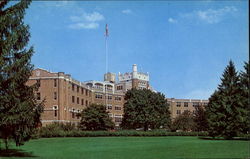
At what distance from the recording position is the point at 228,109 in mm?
52469

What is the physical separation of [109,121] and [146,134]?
8.22 meters

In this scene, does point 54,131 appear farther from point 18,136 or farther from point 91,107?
point 18,136

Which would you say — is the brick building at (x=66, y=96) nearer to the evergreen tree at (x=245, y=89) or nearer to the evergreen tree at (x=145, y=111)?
the evergreen tree at (x=145, y=111)

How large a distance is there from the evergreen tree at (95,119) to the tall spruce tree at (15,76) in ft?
145

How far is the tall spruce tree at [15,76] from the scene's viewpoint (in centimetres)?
2164

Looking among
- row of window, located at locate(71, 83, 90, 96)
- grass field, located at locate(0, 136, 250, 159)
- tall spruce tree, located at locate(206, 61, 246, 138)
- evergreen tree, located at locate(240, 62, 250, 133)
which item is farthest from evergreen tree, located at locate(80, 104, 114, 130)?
grass field, located at locate(0, 136, 250, 159)

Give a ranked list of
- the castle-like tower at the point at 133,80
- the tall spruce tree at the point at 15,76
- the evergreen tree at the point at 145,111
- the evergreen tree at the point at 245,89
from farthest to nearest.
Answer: the castle-like tower at the point at 133,80 < the evergreen tree at the point at 145,111 < the evergreen tree at the point at 245,89 < the tall spruce tree at the point at 15,76

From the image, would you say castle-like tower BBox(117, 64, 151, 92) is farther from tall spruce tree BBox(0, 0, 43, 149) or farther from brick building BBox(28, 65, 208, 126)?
tall spruce tree BBox(0, 0, 43, 149)

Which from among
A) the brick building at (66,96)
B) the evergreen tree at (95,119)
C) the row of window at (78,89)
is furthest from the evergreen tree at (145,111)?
the evergreen tree at (95,119)

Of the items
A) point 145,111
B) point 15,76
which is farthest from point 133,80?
point 15,76

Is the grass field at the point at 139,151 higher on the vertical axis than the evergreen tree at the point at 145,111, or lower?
lower

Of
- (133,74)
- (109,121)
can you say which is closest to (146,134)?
(109,121)

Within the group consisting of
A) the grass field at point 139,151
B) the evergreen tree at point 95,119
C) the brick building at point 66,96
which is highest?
the brick building at point 66,96

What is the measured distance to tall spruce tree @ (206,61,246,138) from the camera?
169 ft
